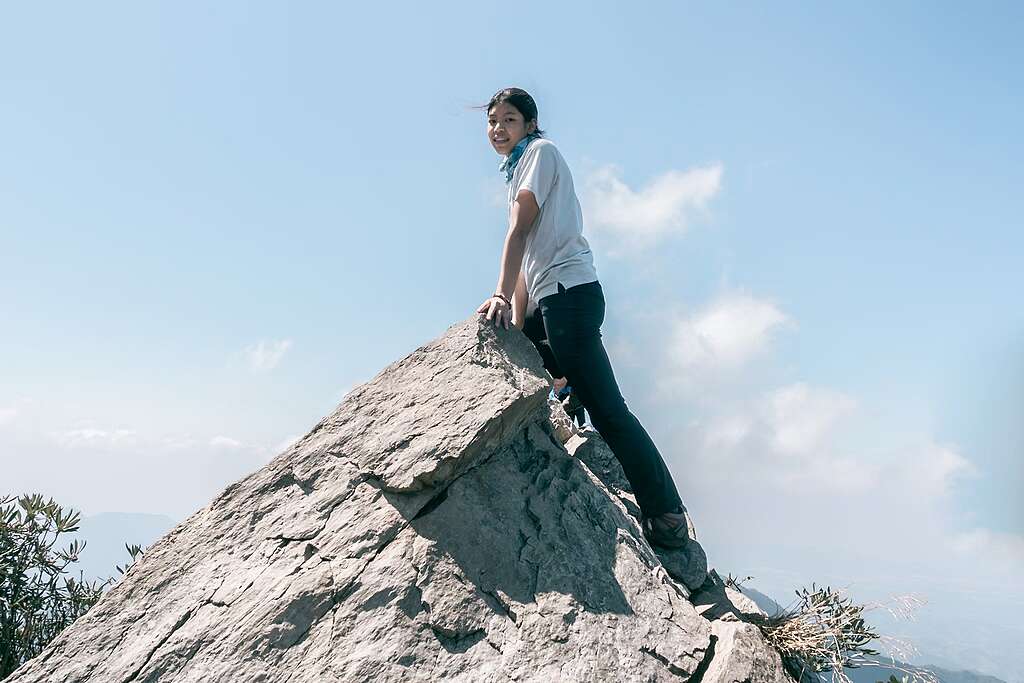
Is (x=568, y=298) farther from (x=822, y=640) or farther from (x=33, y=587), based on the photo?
(x=33, y=587)

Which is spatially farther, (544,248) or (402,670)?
(544,248)

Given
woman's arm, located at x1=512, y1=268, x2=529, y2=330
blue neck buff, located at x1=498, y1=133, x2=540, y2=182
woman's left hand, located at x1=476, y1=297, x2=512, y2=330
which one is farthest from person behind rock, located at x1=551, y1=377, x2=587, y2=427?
blue neck buff, located at x1=498, y1=133, x2=540, y2=182

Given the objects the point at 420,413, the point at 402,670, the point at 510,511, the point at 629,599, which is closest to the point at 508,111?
the point at 420,413

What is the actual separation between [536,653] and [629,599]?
2.63 feet

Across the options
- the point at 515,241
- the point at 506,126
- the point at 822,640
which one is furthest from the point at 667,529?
A: the point at 506,126

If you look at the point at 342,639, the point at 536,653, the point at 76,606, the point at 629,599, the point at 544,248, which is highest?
the point at 544,248

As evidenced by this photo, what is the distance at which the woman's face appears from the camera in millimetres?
5324

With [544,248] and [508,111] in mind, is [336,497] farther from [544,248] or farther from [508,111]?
[508,111]

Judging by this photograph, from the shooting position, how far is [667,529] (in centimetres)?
525

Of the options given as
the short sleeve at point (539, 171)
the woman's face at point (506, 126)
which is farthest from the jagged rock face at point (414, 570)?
the woman's face at point (506, 126)

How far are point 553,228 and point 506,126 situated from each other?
3.48 ft

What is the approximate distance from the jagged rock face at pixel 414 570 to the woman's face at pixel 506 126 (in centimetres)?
167

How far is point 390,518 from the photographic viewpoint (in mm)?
4195

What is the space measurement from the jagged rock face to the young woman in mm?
322
